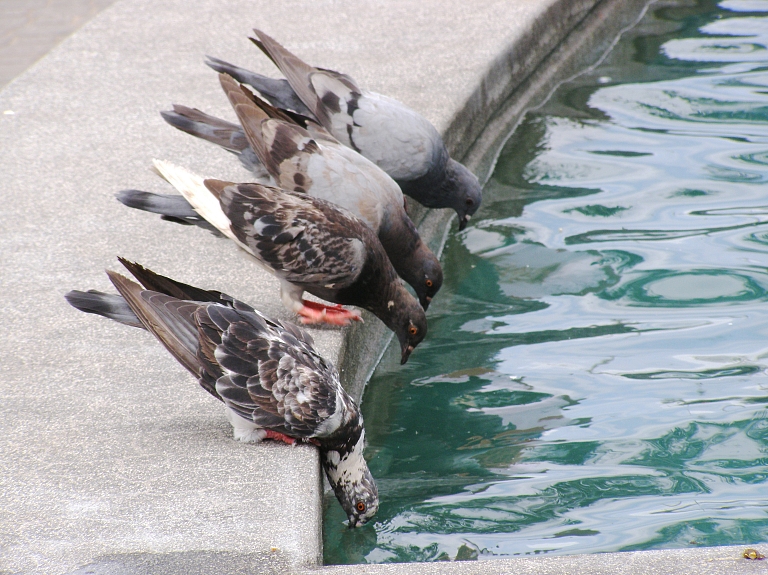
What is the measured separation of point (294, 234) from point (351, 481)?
3.88 ft

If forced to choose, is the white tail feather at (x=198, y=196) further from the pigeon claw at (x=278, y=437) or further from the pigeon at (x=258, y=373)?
the pigeon claw at (x=278, y=437)

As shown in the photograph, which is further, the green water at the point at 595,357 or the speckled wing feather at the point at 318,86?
the speckled wing feather at the point at 318,86

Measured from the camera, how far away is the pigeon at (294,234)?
405cm

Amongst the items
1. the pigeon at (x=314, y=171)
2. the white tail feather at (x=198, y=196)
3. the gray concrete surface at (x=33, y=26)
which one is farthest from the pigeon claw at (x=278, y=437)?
the gray concrete surface at (x=33, y=26)

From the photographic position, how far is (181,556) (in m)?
2.68

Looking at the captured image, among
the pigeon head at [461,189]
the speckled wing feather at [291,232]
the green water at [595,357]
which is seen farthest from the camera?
the pigeon head at [461,189]

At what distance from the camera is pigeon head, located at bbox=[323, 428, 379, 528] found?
341cm

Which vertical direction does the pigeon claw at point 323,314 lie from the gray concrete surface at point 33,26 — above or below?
above

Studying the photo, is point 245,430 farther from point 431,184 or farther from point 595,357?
point 431,184

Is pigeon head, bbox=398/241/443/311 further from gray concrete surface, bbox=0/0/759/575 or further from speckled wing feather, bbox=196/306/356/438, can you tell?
speckled wing feather, bbox=196/306/356/438

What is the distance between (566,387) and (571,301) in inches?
34.4

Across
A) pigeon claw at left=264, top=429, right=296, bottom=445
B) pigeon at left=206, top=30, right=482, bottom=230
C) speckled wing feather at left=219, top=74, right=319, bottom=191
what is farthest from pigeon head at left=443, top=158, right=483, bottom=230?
pigeon claw at left=264, top=429, right=296, bottom=445

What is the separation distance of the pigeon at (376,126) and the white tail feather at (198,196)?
46.9 inches

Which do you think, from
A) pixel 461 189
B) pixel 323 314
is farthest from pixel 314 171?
pixel 461 189
